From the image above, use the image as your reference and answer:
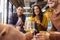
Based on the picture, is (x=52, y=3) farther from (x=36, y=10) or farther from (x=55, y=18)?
(x=36, y=10)

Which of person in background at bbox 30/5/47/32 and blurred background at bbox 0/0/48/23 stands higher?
blurred background at bbox 0/0/48/23

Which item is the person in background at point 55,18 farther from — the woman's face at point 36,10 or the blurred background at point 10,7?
the blurred background at point 10,7

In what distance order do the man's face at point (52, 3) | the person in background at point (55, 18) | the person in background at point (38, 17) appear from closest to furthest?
the person in background at point (55, 18)
the man's face at point (52, 3)
the person in background at point (38, 17)

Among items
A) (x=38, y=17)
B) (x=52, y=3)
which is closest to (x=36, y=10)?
(x=38, y=17)

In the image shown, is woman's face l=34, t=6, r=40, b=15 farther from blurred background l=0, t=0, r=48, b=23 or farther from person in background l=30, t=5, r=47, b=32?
blurred background l=0, t=0, r=48, b=23

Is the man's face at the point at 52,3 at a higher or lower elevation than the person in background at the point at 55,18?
higher

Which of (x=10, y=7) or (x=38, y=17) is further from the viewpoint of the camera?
(x=10, y=7)

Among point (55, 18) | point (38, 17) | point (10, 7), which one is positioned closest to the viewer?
point (55, 18)

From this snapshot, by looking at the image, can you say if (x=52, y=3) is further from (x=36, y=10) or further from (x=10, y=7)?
(x=10, y=7)

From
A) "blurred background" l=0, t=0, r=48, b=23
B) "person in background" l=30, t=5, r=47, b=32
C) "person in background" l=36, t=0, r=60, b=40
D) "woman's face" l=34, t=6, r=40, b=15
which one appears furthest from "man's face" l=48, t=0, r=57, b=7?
"blurred background" l=0, t=0, r=48, b=23

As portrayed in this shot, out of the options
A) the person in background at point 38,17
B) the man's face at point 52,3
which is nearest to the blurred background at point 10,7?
the person in background at point 38,17

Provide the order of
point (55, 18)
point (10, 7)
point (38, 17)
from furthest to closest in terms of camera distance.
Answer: point (10, 7)
point (38, 17)
point (55, 18)

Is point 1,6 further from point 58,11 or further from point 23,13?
point 58,11

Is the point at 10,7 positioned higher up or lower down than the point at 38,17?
higher up
